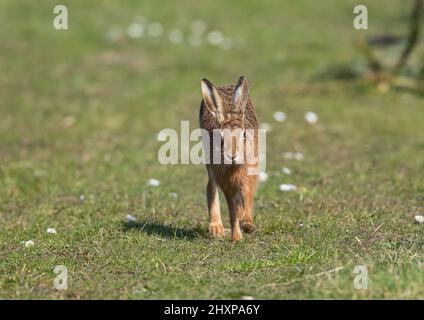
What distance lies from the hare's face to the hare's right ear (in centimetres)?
10

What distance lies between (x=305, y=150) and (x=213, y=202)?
4363 millimetres

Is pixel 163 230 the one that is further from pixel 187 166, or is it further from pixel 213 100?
pixel 187 166

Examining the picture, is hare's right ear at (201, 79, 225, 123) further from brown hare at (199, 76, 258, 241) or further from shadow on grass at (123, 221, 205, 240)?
shadow on grass at (123, 221, 205, 240)

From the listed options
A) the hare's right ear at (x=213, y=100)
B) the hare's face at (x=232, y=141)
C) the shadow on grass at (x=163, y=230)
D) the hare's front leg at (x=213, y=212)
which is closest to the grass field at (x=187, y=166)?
the shadow on grass at (x=163, y=230)

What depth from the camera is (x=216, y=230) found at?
24.3 feet

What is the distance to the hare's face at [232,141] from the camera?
6.46 meters

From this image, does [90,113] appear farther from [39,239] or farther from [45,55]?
[39,239]

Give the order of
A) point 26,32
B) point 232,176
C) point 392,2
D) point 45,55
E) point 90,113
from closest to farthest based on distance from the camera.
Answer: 1. point 232,176
2. point 90,113
3. point 45,55
4. point 26,32
5. point 392,2

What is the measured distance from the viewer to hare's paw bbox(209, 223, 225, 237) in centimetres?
738

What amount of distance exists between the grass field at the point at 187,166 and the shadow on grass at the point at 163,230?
4 centimetres

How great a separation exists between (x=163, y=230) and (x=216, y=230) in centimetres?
55

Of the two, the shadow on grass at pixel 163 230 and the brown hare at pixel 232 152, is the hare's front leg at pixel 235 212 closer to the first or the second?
the brown hare at pixel 232 152

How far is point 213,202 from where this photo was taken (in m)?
7.46

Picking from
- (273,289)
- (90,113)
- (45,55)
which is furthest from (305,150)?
(45,55)
